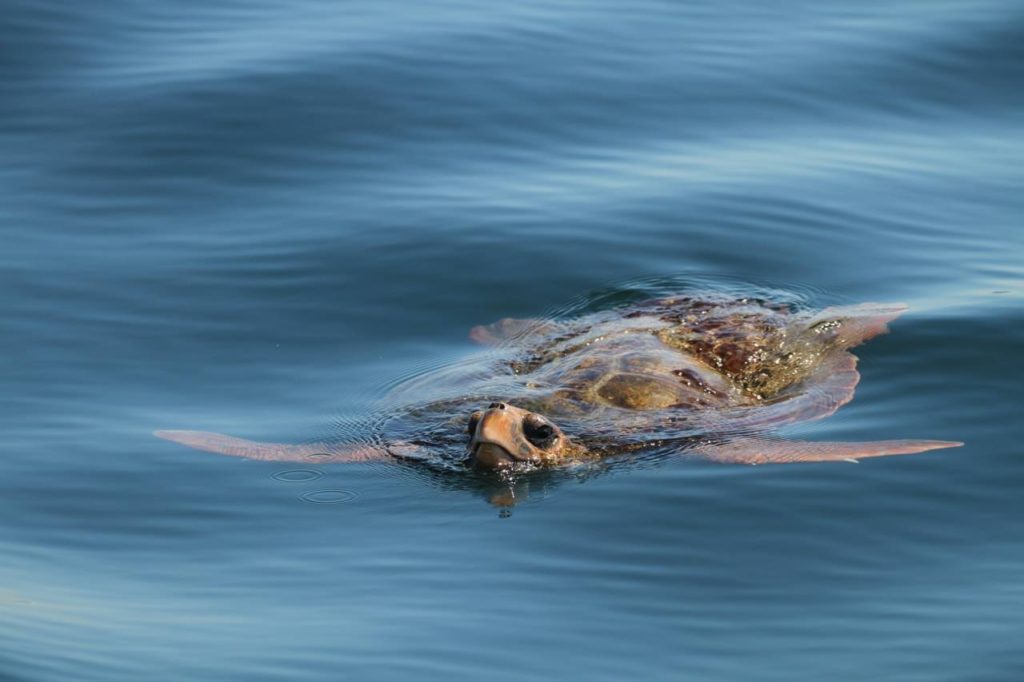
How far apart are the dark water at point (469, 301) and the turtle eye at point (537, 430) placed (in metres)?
0.24

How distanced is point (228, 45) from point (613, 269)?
19.5 feet

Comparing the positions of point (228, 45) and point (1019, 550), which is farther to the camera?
point (228, 45)

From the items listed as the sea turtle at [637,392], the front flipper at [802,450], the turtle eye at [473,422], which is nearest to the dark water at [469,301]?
the front flipper at [802,450]

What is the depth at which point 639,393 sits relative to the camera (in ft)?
27.7

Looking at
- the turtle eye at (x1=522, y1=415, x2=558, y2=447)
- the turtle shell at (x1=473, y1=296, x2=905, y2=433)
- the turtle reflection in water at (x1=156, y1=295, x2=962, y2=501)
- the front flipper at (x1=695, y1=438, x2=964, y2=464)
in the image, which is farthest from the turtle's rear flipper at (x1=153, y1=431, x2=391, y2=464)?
the front flipper at (x1=695, y1=438, x2=964, y2=464)

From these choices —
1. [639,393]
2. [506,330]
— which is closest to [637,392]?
[639,393]

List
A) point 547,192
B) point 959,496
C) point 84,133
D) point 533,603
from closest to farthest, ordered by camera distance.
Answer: point 533,603 → point 959,496 → point 547,192 → point 84,133

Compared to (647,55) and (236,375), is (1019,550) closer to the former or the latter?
(236,375)

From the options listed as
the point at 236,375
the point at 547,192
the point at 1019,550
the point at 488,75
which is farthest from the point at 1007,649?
the point at 488,75

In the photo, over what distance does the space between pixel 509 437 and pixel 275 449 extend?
48.4 inches

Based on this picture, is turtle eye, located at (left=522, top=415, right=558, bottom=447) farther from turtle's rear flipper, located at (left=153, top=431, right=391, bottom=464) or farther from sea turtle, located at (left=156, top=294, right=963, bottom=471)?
turtle's rear flipper, located at (left=153, top=431, right=391, bottom=464)

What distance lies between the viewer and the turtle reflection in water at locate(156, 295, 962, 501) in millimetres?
7836

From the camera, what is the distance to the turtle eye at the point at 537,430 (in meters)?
7.72

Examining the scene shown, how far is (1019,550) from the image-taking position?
21.8 ft
